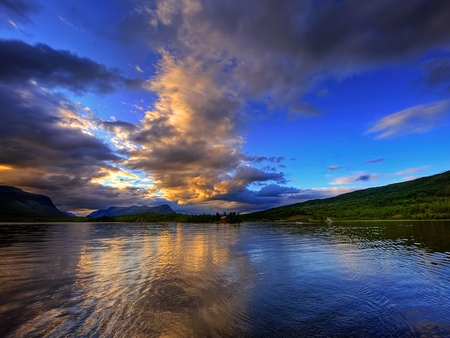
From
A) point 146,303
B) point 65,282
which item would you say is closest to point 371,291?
point 146,303

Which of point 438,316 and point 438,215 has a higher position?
point 438,215

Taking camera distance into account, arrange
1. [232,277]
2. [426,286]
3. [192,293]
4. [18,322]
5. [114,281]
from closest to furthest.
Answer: [18,322], [192,293], [426,286], [114,281], [232,277]

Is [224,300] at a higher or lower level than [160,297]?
lower

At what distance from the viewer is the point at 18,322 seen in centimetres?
1223

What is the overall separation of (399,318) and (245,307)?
27.5 feet

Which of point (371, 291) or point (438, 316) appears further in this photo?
point (371, 291)

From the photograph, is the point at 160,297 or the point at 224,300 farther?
the point at 160,297

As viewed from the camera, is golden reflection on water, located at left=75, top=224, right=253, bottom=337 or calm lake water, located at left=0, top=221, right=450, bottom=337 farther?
golden reflection on water, located at left=75, top=224, right=253, bottom=337

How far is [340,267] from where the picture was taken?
26797 mm

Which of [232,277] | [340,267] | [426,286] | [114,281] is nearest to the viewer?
[426,286]

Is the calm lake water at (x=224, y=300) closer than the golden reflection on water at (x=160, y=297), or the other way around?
the calm lake water at (x=224, y=300)

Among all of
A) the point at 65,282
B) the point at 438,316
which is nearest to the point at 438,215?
the point at 438,316

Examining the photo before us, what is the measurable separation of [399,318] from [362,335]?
376 cm

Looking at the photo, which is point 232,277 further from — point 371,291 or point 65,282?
point 65,282
